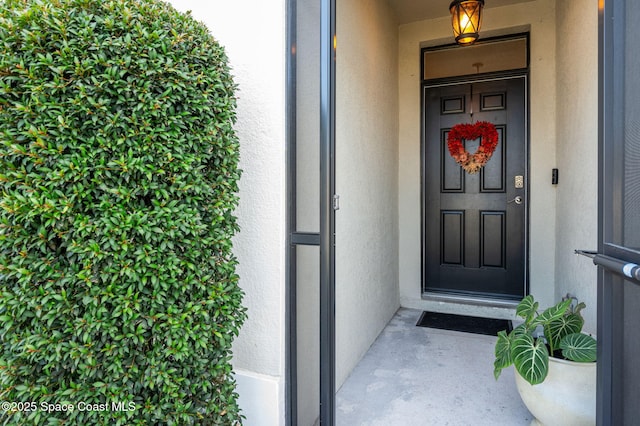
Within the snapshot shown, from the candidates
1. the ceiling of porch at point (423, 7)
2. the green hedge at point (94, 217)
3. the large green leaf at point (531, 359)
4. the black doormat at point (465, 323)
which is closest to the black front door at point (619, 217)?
the large green leaf at point (531, 359)

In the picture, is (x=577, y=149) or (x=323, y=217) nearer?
(x=323, y=217)

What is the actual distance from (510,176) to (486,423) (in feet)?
7.01

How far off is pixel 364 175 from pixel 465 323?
1.57 m

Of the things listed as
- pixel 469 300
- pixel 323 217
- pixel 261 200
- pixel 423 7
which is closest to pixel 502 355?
pixel 323 217

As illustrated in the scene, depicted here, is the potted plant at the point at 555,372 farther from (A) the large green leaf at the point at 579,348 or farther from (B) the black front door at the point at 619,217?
(B) the black front door at the point at 619,217

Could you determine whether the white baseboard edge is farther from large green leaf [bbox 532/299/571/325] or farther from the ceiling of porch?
the ceiling of porch

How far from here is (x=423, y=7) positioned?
3.05m

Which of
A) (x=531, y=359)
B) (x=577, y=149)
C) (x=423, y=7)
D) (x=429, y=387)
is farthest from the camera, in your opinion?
(x=423, y=7)

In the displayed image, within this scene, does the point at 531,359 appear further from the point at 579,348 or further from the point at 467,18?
the point at 467,18

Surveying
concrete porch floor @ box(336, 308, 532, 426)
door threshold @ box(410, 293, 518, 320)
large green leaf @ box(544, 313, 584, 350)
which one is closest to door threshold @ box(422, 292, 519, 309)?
door threshold @ box(410, 293, 518, 320)

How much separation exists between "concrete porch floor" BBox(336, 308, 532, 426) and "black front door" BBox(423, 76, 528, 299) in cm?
75

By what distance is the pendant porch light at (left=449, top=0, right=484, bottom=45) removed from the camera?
2.43m

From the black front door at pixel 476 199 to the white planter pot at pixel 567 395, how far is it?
1825 mm

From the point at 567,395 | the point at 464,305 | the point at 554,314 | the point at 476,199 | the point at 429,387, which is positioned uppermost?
the point at 476,199
